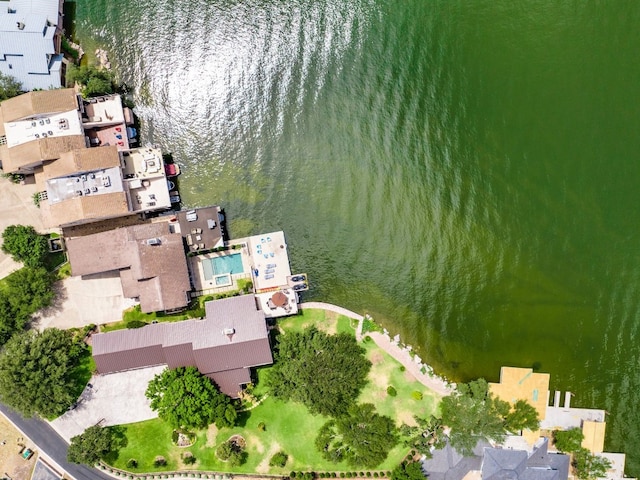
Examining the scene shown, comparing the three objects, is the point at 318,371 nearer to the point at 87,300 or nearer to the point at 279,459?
the point at 279,459

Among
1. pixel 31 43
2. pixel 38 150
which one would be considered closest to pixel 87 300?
pixel 38 150

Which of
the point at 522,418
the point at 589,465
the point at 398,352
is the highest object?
the point at 398,352

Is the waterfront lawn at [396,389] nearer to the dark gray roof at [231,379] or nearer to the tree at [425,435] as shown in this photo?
the tree at [425,435]

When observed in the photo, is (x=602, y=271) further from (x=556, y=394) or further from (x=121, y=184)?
(x=121, y=184)

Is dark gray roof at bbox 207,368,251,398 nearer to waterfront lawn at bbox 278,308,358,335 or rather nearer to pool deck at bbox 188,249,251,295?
waterfront lawn at bbox 278,308,358,335

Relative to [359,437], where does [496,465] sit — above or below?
below

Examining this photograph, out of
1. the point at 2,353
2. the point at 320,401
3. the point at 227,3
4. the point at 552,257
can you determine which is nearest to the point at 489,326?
the point at 552,257

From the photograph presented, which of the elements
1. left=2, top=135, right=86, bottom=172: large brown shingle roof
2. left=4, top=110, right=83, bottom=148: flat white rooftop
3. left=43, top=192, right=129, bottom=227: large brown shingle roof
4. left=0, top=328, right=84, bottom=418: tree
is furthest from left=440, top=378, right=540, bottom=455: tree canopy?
left=4, top=110, right=83, bottom=148: flat white rooftop
